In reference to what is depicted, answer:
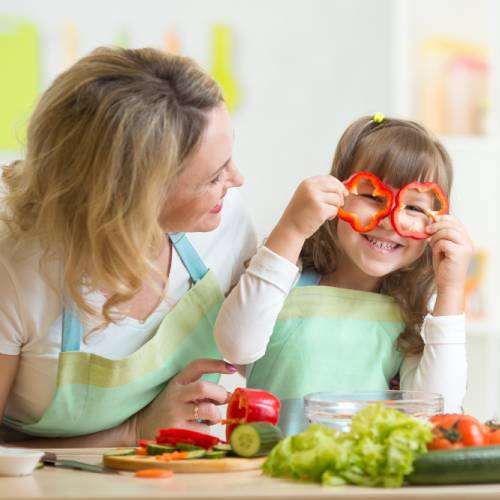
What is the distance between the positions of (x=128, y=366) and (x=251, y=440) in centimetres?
45

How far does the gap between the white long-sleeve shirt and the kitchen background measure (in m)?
1.84

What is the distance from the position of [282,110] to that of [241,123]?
6.2 inches

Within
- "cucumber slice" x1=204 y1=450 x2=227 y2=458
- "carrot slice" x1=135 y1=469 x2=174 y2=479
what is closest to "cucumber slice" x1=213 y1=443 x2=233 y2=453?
"cucumber slice" x1=204 y1=450 x2=227 y2=458

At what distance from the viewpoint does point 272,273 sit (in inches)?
72.7

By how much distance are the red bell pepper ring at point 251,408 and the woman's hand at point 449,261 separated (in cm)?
43

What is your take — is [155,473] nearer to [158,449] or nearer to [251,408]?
[158,449]

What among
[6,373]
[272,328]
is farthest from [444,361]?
[6,373]

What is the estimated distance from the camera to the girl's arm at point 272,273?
1.85 m

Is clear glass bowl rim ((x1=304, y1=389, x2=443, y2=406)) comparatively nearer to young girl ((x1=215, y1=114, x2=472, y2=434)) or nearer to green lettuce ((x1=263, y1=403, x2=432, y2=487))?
green lettuce ((x1=263, y1=403, x2=432, y2=487))

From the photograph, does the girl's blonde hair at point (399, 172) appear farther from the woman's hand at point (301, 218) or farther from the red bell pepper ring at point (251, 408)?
the red bell pepper ring at point (251, 408)

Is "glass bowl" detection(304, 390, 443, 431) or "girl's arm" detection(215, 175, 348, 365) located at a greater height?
"girl's arm" detection(215, 175, 348, 365)

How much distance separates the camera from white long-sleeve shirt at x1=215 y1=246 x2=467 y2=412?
185 cm

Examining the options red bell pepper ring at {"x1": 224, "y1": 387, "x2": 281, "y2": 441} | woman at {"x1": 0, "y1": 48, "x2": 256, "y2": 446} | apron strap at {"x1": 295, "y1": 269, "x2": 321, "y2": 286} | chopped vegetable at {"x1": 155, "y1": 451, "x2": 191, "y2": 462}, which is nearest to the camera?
chopped vegetable at {"x1": 155, "y1": 451, "x2": 191, "y2": 462}

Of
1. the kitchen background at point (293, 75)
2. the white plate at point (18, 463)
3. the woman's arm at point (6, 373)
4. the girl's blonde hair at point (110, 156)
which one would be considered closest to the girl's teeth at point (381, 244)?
the girl's blonde hair at point (110, 156)
